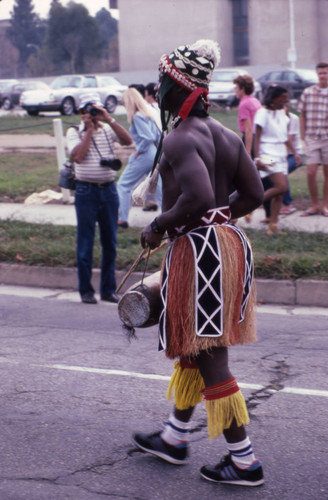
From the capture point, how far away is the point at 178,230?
372 cm

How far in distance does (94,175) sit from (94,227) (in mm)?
512

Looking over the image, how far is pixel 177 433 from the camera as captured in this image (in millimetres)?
3980

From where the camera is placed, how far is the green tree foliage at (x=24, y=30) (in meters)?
100

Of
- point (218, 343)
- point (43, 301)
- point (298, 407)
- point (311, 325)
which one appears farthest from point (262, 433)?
point (43, 301)

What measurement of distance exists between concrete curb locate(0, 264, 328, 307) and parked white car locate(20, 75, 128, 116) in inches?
899

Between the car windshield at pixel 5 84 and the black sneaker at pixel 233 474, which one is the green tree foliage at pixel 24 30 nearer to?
the car windshield at pixel 5 84

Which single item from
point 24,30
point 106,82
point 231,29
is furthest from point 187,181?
point 24,30

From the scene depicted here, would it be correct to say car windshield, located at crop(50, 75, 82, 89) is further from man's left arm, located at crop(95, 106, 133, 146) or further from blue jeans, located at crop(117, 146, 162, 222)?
man's left arm, located at crop(95, 106, 133, 146)

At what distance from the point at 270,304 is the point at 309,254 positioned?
0.94m

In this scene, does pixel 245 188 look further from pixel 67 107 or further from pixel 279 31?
pixel 279 31

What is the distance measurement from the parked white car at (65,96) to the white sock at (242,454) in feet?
92.2

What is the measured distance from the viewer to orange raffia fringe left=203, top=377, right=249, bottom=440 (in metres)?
3.68

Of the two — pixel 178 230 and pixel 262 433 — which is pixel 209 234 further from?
pixel 262 433

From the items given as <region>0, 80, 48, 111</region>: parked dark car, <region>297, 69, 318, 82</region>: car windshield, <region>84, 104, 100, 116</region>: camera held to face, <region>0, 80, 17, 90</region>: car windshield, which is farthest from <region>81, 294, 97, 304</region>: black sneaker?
<region>0, 80, 17, 90</region>: car windshield
